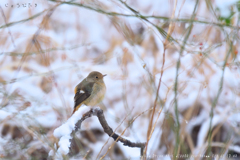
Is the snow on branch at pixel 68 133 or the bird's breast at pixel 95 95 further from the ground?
the snow on branch at pixel 68 133

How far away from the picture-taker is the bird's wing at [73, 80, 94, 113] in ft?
8.22

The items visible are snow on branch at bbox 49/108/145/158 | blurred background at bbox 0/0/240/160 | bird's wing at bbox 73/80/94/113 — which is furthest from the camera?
blurred background at bbox 0/0/240/160

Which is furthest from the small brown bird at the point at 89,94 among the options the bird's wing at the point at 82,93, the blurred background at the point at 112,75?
the blurred background at the point at 112,75

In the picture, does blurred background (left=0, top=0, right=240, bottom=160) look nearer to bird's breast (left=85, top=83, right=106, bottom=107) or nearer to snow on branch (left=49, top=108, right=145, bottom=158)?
bird's breast (left=85, top=83, right=106, bottom=107)

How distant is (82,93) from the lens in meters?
2.58

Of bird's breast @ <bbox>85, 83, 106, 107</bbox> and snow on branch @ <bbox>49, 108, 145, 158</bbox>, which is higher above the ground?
snow on branch @ <bbox>49, 108, 145, 158</bbox>

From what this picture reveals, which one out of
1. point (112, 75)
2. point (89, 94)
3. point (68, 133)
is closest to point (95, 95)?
point (89, 94)

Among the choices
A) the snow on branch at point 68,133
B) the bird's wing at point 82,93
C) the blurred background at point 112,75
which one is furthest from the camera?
the blurred background at point 112,75

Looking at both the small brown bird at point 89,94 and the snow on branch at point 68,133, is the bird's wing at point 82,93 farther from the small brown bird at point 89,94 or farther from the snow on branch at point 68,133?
the snow on branch at point 68,133

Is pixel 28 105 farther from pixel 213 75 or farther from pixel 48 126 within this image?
pixel 213 75

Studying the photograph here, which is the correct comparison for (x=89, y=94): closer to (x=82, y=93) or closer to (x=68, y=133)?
(x=82, y=93)

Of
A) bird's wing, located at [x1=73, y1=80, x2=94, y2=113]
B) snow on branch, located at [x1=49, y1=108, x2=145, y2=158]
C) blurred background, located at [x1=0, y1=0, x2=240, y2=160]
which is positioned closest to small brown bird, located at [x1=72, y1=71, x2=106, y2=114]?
bird's wing, located at [x1=73, y1=80, x2=94, y2=113]

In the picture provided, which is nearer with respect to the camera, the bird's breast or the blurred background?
the bird's breast

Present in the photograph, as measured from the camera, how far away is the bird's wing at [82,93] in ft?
8.22
